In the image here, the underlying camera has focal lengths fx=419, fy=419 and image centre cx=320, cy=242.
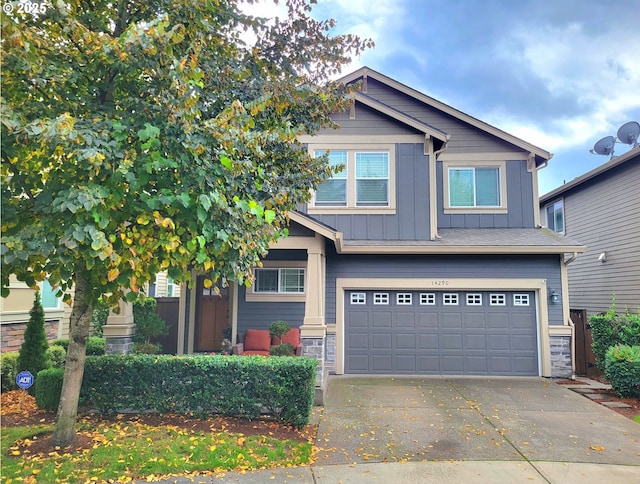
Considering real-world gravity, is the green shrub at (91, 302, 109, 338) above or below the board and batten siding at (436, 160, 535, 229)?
below

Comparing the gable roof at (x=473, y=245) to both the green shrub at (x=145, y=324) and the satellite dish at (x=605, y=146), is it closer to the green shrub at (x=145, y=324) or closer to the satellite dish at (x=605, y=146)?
the green shrub at (x=145, y=324)

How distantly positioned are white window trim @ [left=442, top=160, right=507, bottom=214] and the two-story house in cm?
59

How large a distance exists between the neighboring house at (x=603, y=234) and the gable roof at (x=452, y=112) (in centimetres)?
266

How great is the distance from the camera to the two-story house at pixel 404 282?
998 centimetres

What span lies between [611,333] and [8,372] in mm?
12176

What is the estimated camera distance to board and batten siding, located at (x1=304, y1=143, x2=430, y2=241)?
1041 centimetres

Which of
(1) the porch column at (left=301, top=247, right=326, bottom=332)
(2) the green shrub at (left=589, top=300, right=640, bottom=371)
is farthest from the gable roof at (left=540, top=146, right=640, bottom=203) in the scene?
(1) the porch column at (left=301, top=247, right=326, bottom=332)

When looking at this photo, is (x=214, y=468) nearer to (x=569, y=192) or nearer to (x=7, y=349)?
(x=7, y=349)

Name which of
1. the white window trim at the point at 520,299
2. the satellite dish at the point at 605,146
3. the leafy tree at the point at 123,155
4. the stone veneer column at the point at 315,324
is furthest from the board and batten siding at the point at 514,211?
the leafy tree at the point at 123,155

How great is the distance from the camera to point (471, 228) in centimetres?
1118

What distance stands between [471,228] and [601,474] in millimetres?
7298

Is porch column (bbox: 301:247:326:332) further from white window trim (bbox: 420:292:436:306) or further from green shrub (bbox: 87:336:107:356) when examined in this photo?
green shrub (bbox: 87:336:107:356)

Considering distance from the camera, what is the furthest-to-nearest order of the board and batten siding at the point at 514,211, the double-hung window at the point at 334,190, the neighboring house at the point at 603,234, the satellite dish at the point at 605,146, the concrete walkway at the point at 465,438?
1. the satellite dish at the point at 605,146
2. the neighboring house at the point at 603,234
3. the board and batten siding at the point at 514,211
4. the double-hung window at the point at 334,190
5. the concrete walkway at the point at 465,438

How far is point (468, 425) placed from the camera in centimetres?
617
